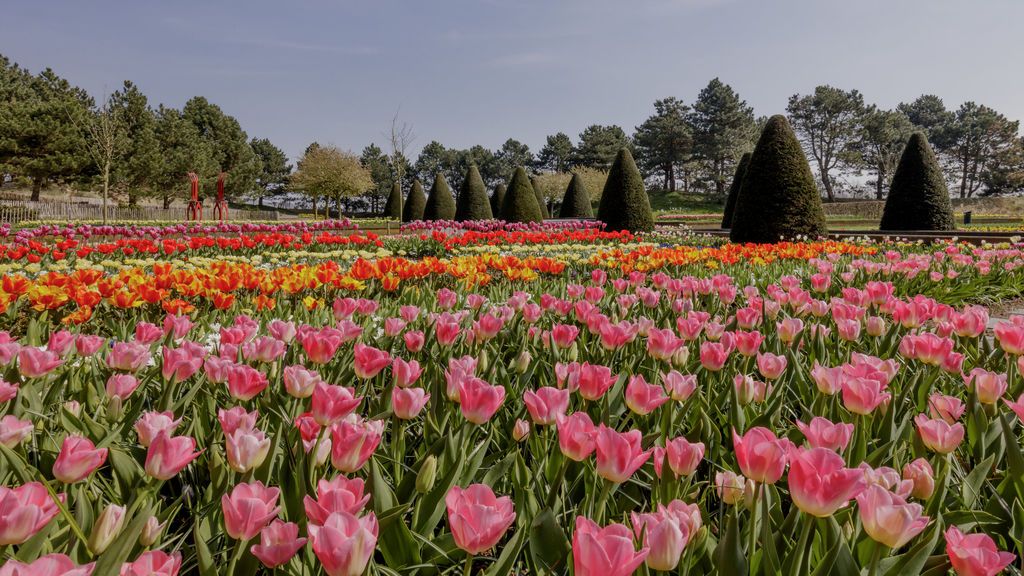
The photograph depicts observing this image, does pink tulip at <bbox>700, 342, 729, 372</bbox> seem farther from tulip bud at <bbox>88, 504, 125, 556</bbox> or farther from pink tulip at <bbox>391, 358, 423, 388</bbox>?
tulip bud at <bbox>88, 504, 125, 556</bbox>

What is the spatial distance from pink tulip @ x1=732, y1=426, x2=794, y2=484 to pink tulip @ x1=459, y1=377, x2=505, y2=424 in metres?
0.49

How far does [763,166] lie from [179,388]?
473 inches

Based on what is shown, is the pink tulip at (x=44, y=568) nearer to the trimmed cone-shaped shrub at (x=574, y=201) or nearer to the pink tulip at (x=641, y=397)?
the pink tulip at (x=641, y=397)

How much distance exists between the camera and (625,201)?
16.7 metres

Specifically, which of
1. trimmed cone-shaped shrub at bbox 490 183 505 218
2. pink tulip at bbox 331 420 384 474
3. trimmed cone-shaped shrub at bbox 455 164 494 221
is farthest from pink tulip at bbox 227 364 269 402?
trimmed cone-shaped shrub at bbox 490 183 505 218

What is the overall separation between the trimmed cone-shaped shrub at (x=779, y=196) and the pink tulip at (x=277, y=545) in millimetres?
11834

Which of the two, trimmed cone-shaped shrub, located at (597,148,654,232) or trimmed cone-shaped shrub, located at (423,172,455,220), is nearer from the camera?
trimmed cone-shaped shrub, located at (597,148,654,232)

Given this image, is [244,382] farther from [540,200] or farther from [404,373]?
[540,200]

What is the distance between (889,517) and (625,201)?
16363 millimetres

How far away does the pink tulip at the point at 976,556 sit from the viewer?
0.72m

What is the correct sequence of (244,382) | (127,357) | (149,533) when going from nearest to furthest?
(149,533), (244,382), (127,357)

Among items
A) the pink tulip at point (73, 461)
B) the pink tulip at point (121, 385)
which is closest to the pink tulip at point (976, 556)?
the pink tulip at point (73, 461)

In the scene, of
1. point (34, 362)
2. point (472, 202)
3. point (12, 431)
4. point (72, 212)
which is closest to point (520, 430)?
point (12, 431)

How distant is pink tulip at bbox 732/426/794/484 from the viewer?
91 centimetres
